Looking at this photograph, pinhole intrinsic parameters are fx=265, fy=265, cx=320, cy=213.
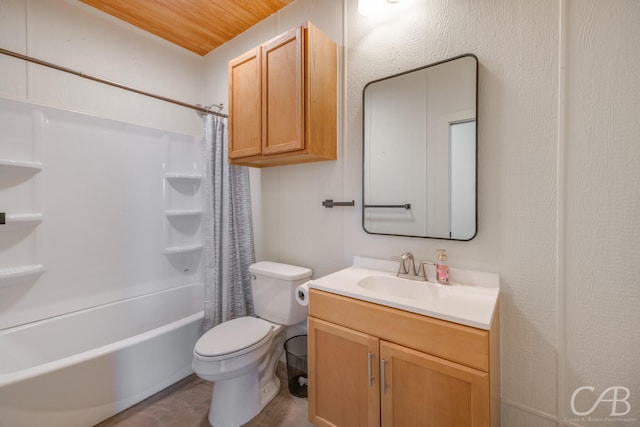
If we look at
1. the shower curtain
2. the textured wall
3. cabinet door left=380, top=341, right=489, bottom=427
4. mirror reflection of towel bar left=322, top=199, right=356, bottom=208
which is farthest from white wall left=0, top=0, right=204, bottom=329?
the textured wall

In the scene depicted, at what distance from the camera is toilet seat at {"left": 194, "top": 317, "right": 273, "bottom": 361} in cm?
141

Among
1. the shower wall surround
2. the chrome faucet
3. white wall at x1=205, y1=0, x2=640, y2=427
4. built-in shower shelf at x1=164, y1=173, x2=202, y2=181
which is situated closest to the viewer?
white wall at x1=205, y1=0, x2=640, y2=427

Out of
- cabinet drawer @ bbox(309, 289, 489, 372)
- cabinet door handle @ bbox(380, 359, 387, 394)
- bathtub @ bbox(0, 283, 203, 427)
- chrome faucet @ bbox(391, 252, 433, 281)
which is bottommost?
bathtub @ bbox(0, 283, 203, 427)

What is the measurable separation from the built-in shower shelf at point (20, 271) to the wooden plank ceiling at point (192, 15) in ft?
6.10

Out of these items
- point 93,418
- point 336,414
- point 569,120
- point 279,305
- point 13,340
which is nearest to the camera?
point 569,120

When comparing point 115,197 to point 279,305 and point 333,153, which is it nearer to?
point 279,305

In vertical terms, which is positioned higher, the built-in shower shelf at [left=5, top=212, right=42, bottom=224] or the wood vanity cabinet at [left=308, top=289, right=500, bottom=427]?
the built-in shower shelf at [left=5, top=212, right=42, bottom=224]

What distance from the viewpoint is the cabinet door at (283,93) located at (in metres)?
1.48

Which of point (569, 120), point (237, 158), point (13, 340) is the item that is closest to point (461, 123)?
point (569, 120)

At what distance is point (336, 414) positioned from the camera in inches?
48.0

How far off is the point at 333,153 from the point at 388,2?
0.86 m

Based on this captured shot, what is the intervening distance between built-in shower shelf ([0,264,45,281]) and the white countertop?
5.93 ft

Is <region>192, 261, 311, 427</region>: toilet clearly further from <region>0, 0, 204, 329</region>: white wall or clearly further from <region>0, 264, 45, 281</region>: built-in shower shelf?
<region>0, 264, 45, 281</region>: built-in shower shelf

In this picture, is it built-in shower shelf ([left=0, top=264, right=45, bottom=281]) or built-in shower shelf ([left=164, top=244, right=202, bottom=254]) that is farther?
built-in shower shelf ([left=164, top=244, right=202, bottom=254])
